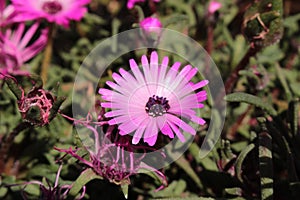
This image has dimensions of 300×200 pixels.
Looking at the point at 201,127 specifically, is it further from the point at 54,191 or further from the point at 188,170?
the point at 54,191

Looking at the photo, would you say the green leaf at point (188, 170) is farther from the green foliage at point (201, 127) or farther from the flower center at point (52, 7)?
the flower center at point (52, 7)

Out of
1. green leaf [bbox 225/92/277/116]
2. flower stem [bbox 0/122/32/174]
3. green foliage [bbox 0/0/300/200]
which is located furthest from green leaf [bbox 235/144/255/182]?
flower stem [bbox 0/122/32/174]

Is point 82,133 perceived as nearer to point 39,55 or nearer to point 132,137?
point 132,137

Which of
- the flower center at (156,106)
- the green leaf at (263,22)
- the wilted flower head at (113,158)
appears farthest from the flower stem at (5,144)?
the green leaf at (263,22)

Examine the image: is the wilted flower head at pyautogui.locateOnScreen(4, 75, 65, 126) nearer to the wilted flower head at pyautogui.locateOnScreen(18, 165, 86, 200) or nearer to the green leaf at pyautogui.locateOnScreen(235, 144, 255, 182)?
the wilted flower head at pyautogui.locateOnScreen(18, 165, 86, 200)

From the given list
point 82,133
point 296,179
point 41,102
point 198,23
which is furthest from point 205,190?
point 198,23

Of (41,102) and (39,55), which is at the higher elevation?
(39,55)
